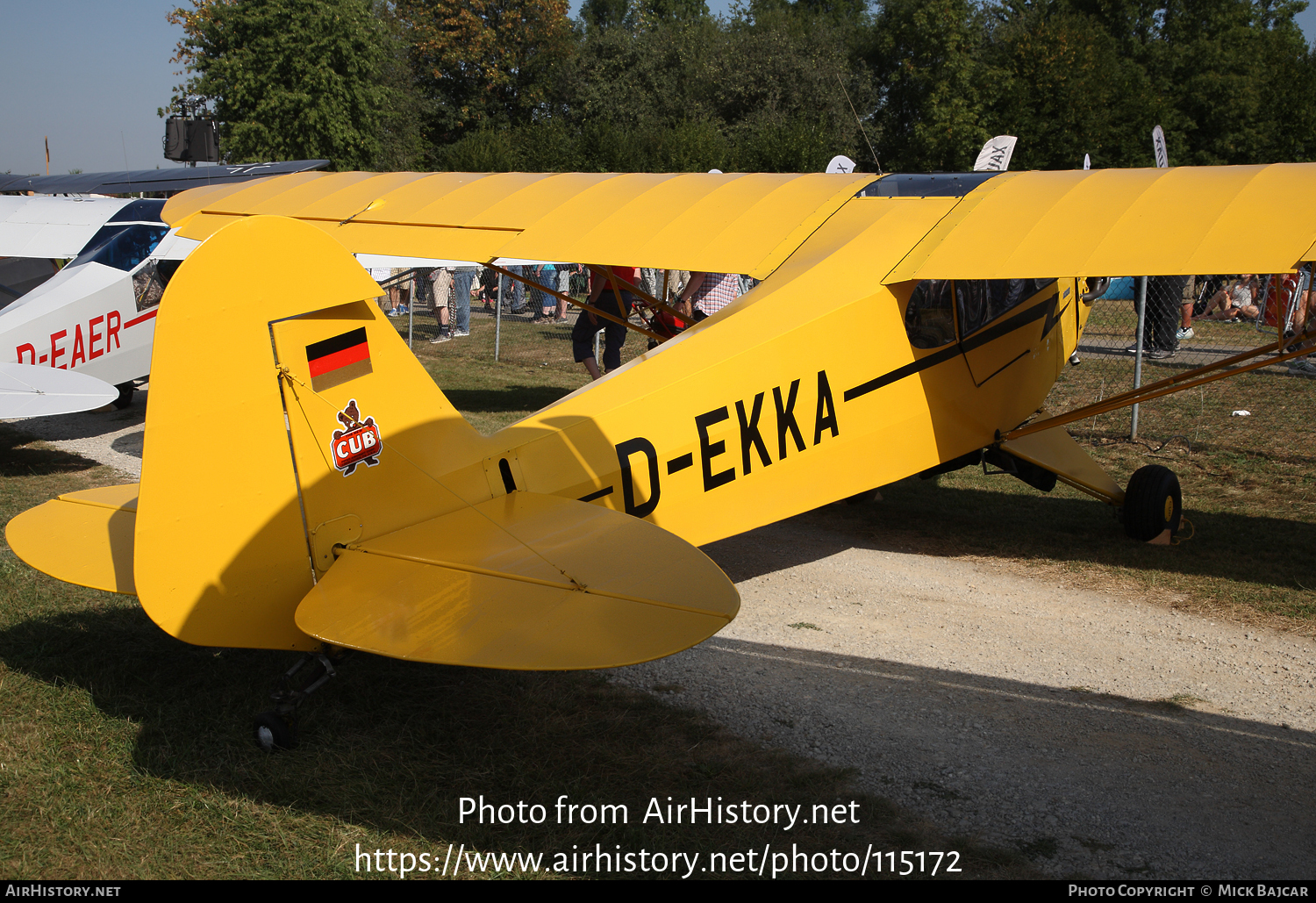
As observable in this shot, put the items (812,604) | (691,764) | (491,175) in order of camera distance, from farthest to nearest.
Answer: (491,175), (812,604), (691,764)

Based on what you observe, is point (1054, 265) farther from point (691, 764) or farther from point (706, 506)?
point (691, 764)

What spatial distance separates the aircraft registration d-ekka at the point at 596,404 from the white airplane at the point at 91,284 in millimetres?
1913

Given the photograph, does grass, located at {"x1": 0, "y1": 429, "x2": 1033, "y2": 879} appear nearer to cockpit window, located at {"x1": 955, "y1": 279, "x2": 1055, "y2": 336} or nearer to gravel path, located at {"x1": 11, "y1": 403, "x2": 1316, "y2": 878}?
gravel path, located at {"x1": 11, "y1": 403, "x2": 1316, "y2": 878}

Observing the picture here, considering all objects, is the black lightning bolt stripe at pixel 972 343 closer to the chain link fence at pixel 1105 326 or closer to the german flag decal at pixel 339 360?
the german flag decal at pixel 339 360

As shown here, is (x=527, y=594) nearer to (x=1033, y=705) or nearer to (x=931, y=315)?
(x=1033, y=705)

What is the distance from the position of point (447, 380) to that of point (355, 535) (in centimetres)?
992

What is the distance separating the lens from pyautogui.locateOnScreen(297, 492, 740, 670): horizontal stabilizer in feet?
8.41

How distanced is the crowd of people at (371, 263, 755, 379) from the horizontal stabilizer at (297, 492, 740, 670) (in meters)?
4.05

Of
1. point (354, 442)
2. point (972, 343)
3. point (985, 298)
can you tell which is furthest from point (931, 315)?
point (354, 442)

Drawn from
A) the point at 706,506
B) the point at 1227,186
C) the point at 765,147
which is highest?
the point at 765,147

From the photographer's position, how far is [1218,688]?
15.1 ft

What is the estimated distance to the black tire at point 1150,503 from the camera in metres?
6.57

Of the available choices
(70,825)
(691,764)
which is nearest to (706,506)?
(691,764)

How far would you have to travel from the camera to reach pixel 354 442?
11.3 feet
